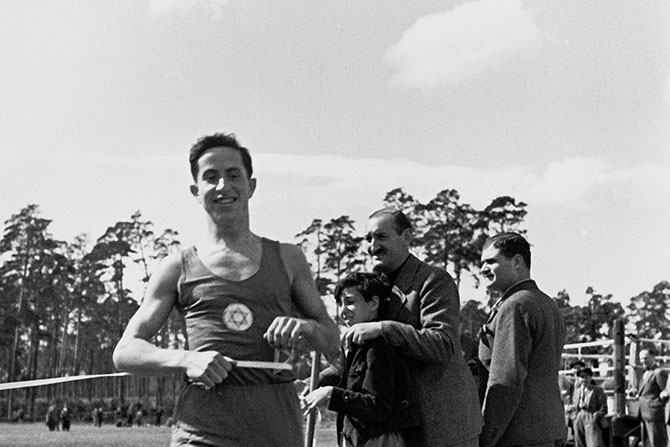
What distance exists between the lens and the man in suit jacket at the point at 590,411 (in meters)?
15.7

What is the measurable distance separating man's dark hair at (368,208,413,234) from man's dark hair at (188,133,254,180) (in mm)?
2189

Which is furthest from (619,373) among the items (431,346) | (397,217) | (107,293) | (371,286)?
(107,293)

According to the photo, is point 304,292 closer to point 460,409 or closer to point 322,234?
point 460,409

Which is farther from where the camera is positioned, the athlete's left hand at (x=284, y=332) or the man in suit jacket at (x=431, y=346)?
the man in suit jacket at (x=431, y=346)

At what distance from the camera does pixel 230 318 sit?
3.22m

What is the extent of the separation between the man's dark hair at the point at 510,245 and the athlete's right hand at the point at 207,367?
10.2 feet

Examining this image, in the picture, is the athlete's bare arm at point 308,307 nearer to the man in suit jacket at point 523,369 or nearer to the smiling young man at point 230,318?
the smiling young man at point 230,318

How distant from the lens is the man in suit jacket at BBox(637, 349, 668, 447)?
48.2ft

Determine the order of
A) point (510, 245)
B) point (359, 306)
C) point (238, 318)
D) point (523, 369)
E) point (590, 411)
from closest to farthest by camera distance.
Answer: point (238, 318) → point (359, 306) → point (523, 369) → point (510, 245) → point (590, 411)

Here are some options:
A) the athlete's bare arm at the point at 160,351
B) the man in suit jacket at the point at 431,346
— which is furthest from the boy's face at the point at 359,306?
the athlete's bare arm at the point at 160,351

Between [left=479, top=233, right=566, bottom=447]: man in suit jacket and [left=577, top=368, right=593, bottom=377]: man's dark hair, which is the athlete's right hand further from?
[left=577, top=368, right=593, bottom=377]: man's dark hair

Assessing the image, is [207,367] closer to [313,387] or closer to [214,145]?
[214,145]

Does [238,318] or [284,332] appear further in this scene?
[238,318]

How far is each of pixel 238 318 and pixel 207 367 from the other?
0.28 meters
